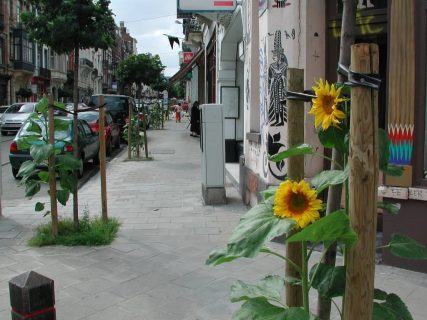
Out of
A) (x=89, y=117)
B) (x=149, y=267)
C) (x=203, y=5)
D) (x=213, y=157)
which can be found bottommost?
(x=149, y=267)

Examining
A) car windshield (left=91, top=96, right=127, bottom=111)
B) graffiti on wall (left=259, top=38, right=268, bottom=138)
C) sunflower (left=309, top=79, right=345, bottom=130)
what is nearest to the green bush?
graffiti on wall (left=259, top=38, right=268, bottom=138)

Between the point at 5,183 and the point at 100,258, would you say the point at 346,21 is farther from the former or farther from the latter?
the point at 5,183

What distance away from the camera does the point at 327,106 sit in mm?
2008

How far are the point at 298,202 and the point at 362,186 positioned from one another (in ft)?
0.79

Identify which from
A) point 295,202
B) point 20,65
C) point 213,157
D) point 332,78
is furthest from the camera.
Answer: point 20,65

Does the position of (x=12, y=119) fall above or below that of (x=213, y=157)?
above

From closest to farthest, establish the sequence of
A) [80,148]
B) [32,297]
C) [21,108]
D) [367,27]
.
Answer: [32,297] → [367,27] → [80,148] → [21,108]

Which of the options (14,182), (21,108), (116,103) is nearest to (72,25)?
(14,182)

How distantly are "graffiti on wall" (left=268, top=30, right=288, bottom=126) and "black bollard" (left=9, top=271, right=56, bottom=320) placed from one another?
3932 millimetres

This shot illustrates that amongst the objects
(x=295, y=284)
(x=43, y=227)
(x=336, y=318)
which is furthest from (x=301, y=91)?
(x=43, y=227)

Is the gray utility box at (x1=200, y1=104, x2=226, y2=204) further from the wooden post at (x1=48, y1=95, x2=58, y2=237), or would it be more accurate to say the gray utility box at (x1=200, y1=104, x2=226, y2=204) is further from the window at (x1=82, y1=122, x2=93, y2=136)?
the window at (x1=82, y1=122, x2=93, y2=136)

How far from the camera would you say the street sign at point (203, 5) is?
34.4ft

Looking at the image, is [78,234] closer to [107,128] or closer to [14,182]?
[14,182]

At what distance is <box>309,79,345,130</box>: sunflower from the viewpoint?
1.98m
